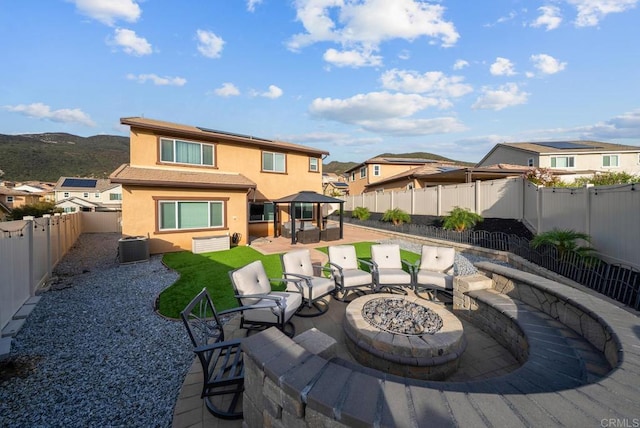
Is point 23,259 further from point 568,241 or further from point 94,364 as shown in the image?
point 568,241

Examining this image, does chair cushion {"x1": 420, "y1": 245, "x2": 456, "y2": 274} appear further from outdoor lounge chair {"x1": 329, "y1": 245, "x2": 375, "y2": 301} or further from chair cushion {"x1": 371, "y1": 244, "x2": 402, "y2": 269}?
outdoor lounge chair {"x1": 329, "y1": 245, "x2": 375, "y2": 301}

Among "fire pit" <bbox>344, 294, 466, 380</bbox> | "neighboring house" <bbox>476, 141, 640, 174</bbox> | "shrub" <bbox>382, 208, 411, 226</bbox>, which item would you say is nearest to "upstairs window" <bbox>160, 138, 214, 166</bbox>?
"shrub" <bbox>382, 208, 411, 226</bbox>

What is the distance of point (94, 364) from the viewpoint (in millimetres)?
4082

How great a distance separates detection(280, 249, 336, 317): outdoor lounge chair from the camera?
5551mm

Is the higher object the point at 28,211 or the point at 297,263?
the point at 28,211

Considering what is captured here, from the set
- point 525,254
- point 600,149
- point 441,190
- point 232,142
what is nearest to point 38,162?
point 232,142

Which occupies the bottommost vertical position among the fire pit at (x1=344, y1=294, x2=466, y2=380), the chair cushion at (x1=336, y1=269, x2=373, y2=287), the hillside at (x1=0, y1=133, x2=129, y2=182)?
the fire pit at (x1=344, y1=294, x2=466, y2=380)

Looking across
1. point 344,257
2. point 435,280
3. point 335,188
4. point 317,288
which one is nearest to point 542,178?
point 435,280

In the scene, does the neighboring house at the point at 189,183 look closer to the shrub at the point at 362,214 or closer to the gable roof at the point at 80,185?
the shrub at the point at 362,214

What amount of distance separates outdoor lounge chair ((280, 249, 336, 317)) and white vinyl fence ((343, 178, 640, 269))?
23.3 ft

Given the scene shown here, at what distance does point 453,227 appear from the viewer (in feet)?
43.3

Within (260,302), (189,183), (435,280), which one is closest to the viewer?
(260,302)

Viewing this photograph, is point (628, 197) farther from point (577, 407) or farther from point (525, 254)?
point (577, 407)

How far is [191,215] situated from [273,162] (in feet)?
21.9
